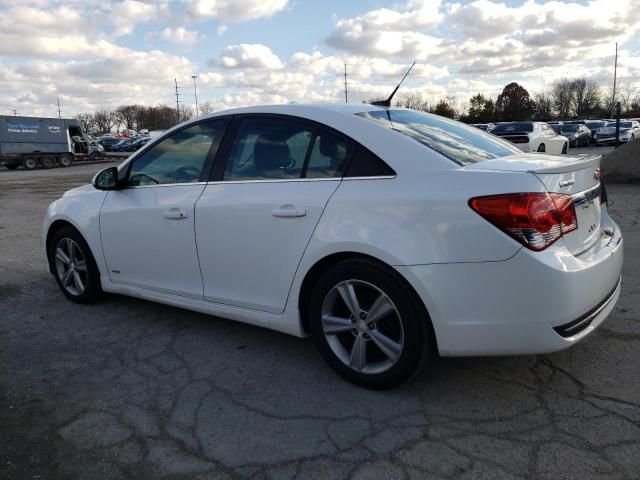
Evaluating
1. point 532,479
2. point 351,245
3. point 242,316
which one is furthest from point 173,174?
point 532,479

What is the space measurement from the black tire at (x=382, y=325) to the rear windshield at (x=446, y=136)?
2.44ft

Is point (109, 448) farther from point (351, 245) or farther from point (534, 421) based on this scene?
point (534, 421)

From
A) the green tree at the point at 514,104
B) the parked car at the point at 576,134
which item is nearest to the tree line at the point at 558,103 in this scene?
the green tree at the point at 514,104

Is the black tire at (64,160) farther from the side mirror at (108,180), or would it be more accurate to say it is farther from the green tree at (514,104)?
the green tree at (514,104)

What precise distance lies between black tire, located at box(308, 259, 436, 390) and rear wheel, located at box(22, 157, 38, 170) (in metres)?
34.7

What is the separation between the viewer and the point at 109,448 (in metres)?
2.68

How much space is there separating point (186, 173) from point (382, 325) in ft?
5.93

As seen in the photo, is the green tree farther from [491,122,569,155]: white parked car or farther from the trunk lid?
the trunk lid

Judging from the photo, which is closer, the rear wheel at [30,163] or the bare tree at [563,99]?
the rear wheel at [30,163]

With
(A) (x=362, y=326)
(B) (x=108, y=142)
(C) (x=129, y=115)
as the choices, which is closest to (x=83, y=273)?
(A) (x=362, y=326)

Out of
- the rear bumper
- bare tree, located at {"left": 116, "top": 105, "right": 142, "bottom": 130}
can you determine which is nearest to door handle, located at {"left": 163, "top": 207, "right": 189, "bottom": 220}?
the rear bumper

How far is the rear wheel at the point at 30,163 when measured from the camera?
32.9m

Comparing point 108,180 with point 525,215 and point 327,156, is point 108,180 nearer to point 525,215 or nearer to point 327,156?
Result: point 327,156

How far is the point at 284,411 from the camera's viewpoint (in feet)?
9.75
